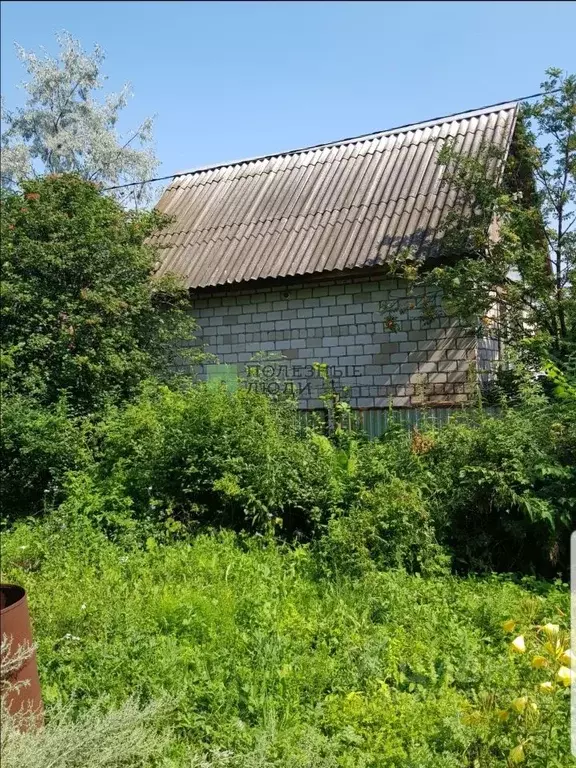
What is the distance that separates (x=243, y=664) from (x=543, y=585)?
247cm

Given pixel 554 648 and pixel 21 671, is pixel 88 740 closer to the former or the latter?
pixel 21 671

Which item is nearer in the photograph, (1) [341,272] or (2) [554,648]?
(2) [554,648]

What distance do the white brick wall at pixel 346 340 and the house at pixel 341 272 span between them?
2 cm

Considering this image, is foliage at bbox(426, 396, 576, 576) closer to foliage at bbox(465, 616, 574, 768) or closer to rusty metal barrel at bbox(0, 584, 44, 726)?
foliage at bbox(465, 616, 574, 768)

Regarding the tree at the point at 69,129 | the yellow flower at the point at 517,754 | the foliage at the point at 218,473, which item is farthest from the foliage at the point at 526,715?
the tree at the point at 69,129

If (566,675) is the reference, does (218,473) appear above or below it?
above

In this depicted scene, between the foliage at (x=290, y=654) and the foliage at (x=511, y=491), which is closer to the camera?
the foliage at (x=290, y=654)

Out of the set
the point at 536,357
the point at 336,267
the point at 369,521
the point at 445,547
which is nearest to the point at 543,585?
the point at 445,547

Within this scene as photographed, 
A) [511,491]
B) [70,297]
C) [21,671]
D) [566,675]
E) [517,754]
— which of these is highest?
[70,297]

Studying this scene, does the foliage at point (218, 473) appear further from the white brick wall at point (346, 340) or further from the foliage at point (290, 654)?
the white brick wall at point (346, 340)

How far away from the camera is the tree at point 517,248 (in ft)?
25.5

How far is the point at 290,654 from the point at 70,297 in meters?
6.40

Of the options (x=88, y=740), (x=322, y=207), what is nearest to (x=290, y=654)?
(x=88, y=740)

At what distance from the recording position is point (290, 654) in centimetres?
352
